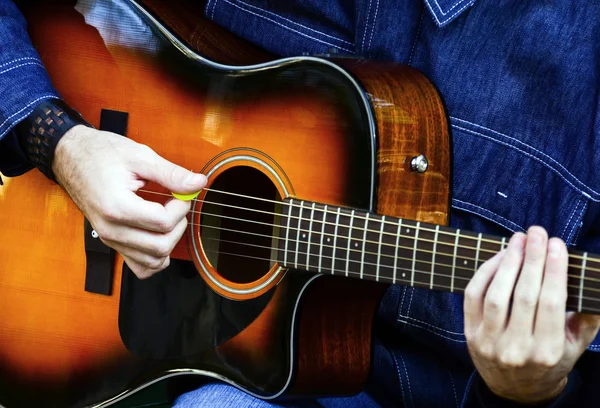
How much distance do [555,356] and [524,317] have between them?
0.07 m

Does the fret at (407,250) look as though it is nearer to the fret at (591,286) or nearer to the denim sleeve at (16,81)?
the fret at (591,286)

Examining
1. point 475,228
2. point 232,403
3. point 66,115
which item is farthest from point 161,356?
point 475,228

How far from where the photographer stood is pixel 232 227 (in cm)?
120

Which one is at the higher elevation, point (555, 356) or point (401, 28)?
point (401, 28)

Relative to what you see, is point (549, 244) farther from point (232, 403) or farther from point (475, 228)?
point (232, 403)

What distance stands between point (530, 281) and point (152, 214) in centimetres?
53

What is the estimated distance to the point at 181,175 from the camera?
3.59ft

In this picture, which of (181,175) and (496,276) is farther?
(181,175)

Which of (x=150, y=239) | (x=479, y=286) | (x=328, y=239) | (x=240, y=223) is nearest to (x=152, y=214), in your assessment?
(x=150, y=239)

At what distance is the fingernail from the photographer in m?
0.88

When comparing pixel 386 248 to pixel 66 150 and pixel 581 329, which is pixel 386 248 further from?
pixel 66 150

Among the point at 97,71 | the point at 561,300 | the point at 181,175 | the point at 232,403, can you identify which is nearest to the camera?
the point at 561,300

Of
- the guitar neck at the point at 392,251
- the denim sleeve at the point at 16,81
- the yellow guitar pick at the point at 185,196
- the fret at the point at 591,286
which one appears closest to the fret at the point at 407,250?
the guitar neck at the point at 392,251

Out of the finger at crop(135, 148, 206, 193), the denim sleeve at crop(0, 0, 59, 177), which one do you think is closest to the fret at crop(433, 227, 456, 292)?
the finger at crop(135, 148, 206, 193)
